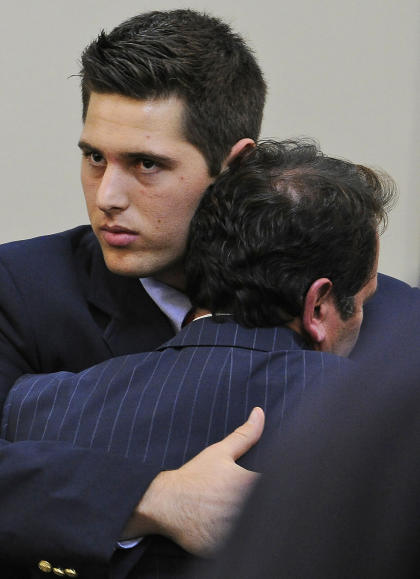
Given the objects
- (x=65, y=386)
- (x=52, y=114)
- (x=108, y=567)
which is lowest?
(x=108, y=567)

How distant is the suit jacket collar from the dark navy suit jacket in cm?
14

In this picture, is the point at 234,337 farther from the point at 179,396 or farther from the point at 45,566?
the point at 45,566

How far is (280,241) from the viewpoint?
136cm

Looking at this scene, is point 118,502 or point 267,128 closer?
point 118,502

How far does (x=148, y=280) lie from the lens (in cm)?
172

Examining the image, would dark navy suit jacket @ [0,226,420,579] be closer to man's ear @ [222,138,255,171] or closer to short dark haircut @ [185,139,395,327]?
short dark haircut @ [185,139,395,327]

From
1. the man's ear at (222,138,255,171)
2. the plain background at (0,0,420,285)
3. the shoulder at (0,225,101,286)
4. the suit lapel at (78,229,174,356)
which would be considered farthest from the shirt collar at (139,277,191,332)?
the plain background at (0,0,420,285)

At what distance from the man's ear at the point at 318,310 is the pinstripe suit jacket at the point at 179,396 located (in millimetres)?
37

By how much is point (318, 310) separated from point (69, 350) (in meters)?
0.45

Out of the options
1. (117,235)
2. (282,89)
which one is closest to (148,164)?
(117,235)

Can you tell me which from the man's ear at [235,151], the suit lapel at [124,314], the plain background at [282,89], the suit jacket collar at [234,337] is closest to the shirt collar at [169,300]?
the suit lapel at [124,314]

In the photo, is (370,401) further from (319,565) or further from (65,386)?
(65,386)

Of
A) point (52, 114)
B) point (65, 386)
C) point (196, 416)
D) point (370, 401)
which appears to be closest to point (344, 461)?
point (370, 401)

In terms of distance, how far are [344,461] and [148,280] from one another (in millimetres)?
1269
